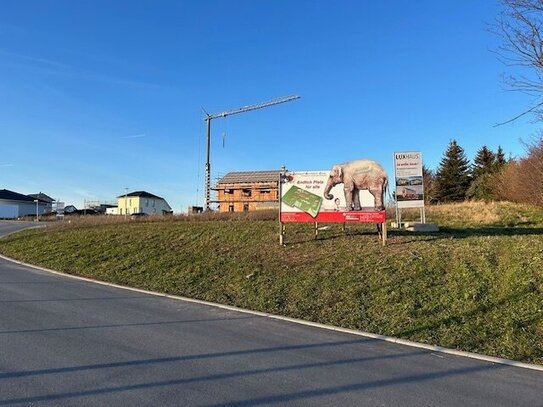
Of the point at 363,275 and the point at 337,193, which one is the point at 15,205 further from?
the point at 363,275

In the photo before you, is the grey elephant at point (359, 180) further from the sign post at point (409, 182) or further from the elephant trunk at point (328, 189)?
the sign post at point (409, 182)

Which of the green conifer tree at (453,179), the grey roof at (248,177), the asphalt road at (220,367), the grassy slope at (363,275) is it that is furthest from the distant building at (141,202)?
the asphalt road at (220,367)

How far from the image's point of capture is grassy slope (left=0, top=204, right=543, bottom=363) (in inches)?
316

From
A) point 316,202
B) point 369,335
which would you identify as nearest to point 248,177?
point 316,202

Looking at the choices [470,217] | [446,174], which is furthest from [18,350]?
[446,174]

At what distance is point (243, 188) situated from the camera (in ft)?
274

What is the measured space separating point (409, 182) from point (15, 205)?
93.8m

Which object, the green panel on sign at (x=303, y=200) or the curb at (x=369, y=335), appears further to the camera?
the green panel on sign at (x=303, y=200)

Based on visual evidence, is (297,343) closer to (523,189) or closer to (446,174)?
(523,189)

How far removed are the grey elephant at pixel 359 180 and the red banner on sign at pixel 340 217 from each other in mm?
189

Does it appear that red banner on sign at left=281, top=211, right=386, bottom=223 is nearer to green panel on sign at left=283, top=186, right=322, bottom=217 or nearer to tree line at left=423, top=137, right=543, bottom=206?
A: green panel on sign at left=283, top=186, right=322, bottom=217

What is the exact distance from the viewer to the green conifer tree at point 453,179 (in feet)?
206

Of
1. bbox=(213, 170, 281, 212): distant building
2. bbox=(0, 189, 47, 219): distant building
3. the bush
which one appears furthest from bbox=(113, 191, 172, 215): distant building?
the bush

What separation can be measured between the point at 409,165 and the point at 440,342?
9.87m
